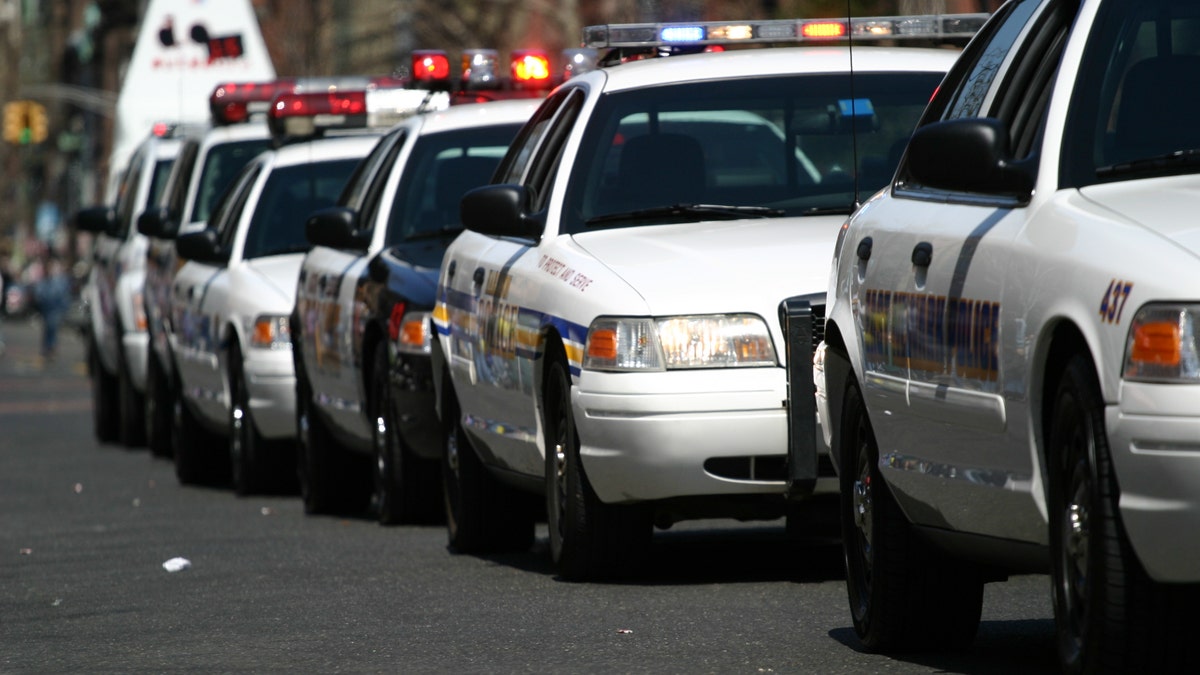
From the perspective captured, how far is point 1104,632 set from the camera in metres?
5.16

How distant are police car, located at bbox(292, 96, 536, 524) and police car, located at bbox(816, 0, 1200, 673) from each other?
14.5 ft

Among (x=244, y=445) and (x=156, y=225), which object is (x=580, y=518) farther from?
(x=156, y=225)

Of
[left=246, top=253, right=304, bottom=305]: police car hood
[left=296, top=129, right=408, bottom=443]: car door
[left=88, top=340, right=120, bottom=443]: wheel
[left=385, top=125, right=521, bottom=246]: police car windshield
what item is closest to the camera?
Answer: [left=296, top=129, right=408, bottom=443]: car door

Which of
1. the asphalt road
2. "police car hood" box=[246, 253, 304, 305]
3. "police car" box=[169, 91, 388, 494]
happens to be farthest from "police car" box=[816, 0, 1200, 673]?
"police car hood" box=[246, 253, 304, 305]

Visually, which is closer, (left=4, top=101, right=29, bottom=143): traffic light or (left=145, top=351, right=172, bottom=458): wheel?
(left=145, top=351, right=172, bottom=458): wheel

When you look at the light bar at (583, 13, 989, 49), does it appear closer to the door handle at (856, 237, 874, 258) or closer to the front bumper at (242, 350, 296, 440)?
the door handle at (856, 237, 874, 258)

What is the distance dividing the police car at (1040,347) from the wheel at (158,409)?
11602 mm

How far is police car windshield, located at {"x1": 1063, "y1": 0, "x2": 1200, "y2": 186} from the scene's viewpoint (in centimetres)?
564

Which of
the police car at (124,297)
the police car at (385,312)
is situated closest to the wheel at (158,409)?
the police car at (124,297)

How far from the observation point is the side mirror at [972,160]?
5.60m

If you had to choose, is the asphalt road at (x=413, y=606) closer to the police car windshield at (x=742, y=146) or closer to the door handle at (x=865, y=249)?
the door handle at (x=865, y=249)

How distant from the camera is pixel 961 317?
19.4 ft

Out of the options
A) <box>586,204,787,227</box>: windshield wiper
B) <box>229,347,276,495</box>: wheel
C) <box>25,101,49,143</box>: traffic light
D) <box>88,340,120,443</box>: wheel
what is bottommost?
Result: <box>25,101,49,143</box>: traffic light

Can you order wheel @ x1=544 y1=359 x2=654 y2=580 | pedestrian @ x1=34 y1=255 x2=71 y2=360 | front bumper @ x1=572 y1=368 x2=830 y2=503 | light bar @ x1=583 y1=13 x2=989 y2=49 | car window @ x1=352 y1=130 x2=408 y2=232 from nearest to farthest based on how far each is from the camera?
front bumper @ x1=572 y1=368 x2=830 y2=503, wheel @ x1=544 y1=359 x2=654 y2=580, light bar @ x1=583 y1=13 x2=989 y2=49, car window @ x1=352 y1=130 x2=408 y2=232, pedestrian @ x1=34 y1=255 x2=71 y2=360
